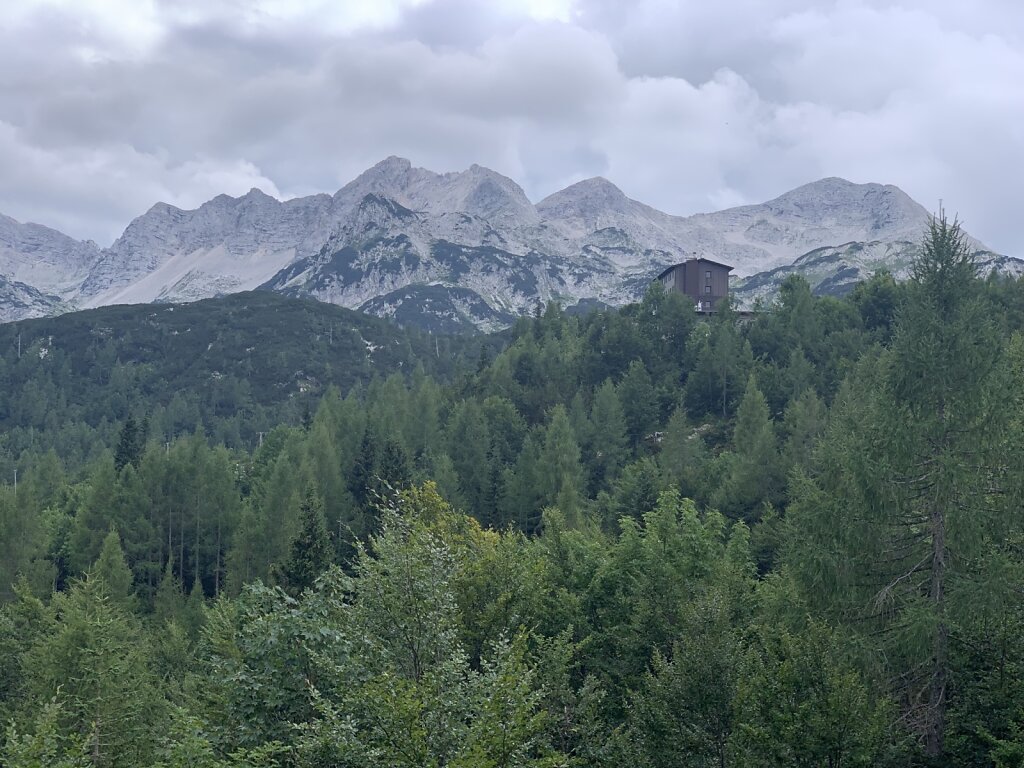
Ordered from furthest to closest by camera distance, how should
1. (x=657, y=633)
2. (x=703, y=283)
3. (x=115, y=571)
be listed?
(x=703, y=283), (x=115, y=571), (x=657, y=633)

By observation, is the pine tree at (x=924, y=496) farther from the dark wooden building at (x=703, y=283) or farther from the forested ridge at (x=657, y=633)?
the dark wooden building at (x=703, y=283)

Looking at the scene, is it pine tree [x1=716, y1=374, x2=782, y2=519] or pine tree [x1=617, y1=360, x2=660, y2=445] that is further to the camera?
pine tree [x1=617, y1=360, x2=660, y2=445]

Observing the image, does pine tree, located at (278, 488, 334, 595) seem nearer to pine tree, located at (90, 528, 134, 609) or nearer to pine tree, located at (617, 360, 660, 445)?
pine tree, located at (90, 528, 134, 609)

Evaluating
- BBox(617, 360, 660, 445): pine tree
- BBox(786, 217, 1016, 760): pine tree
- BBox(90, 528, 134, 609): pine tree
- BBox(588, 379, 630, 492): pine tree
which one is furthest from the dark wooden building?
BBox(786, 217, 1016, 760): pine tree

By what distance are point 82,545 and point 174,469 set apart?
10767 millimetres

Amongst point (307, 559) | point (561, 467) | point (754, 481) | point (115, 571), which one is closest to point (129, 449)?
point (115, 571)

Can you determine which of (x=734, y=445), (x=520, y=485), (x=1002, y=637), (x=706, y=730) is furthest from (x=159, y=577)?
(x=1002, y=637)

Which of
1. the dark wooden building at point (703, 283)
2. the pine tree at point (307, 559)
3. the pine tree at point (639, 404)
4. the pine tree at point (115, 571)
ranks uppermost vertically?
the dark wooden building at point (703, 283)

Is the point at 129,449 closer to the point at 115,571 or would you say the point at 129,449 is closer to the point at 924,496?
the point at 115,571

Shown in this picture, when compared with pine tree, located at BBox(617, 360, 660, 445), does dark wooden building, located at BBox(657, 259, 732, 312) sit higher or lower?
higher

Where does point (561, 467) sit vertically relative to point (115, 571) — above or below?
above

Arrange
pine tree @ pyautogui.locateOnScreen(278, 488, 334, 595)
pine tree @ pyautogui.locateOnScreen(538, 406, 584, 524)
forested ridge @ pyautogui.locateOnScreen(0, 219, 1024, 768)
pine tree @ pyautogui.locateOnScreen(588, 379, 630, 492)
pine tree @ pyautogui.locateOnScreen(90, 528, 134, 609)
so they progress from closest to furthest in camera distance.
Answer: forested ridge @ pyautogui.locateOnScreen(0, 219, 1024, 768) → pine tree @ pyautogui.locateOnScreen(278, 488, 334, 595) → pine tree @ pyautogui.locateOnScreen(90, 528, 134, 609) → pine tree @ pyautogui.locateOnScreen(538, 406, 584, 524) → pine tree @ pyautogui.locateOnScreen(588, 379, 630, 492)

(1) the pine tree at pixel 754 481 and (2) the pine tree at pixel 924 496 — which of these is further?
(1) the pine tree at pixel 754 481

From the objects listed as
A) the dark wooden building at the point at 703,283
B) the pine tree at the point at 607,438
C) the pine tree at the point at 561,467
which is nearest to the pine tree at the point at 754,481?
the pine tree at the point at 561,467
